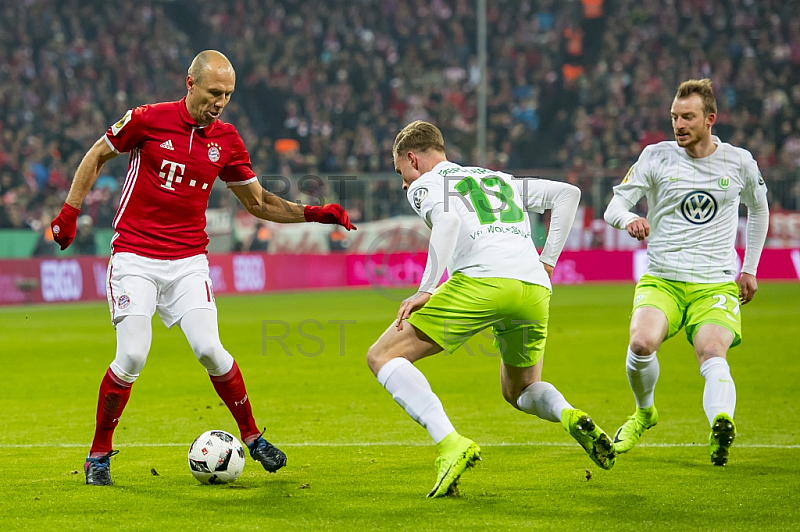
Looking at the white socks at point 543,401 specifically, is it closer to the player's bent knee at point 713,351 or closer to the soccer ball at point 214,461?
the player's bent knee at point 713,351

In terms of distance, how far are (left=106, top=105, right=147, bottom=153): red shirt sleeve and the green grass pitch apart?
1866mm

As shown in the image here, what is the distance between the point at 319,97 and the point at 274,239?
8.33 metres

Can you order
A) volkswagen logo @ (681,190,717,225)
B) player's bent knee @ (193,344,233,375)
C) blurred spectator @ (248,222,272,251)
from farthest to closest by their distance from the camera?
blurred spectator @ (248,222,272,251), volkswagen logo @ (681,190,717,225), player's bent knee @ (193,344,233,375)

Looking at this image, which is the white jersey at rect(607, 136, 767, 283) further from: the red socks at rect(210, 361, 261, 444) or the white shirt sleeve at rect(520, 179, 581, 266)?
the red socks at rect(210, 361, 261, 444)

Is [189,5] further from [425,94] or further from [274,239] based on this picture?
[274,239]

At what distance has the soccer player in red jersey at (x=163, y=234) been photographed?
5.87 meters

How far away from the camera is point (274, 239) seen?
23.2 metres

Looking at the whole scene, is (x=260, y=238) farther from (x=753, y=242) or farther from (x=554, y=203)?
(x=554, y=203)

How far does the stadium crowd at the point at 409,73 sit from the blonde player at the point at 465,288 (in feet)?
62.7

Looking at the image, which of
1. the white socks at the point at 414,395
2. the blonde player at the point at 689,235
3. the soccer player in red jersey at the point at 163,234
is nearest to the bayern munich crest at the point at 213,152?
the soccer player in red jersey at the point at 163,234

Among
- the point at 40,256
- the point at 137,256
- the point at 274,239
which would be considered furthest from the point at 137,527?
the point at 274,239

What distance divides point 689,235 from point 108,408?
11.8ft

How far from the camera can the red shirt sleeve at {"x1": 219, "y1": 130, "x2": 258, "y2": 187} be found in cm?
634

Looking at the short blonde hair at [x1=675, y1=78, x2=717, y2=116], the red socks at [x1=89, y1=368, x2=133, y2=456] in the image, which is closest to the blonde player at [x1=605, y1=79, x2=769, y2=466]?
the short blonde hair at [x1=675, y1=78, x2=717, y2=116]
